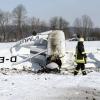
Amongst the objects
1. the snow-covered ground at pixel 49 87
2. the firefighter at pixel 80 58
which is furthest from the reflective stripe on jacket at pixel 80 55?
the snow-covered ground at pixel 49 87

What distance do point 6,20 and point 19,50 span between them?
201 ft

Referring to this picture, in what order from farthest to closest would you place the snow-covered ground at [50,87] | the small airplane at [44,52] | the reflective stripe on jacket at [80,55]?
the small airplane at [44,52], the reflective stripe on jacket at [80,55], the snow-covered ground at [50,87]

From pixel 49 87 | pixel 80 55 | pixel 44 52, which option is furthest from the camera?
pixel 44 52

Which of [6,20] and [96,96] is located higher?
[6,20]

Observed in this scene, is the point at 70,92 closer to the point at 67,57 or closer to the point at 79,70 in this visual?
the point at 79,70

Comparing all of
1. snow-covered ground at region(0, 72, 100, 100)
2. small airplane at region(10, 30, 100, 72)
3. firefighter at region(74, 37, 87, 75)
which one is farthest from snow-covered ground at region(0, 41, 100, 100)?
small airplane at region(10, 30, 100, 72)

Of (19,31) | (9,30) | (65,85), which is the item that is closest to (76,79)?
(65,85)

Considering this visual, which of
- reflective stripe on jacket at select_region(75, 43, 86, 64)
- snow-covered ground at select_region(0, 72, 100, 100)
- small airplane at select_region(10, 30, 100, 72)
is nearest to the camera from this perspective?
snow-covered ground at select_region(0, 72, 100, 100)

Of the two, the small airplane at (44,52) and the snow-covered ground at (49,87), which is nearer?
the snow-covered ground at (49,87)

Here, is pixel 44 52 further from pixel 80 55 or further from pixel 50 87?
pixel 50 87

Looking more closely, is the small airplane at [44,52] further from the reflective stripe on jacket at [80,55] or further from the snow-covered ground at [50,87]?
the snow-covered ground at [50,87]

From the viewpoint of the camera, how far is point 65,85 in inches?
448

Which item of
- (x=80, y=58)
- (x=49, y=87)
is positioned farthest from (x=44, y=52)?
(x=49, y=87)

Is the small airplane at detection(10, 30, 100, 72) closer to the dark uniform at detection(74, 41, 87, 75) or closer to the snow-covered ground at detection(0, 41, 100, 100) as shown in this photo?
the dark uniform at detection(74, 41, 87, 75)
